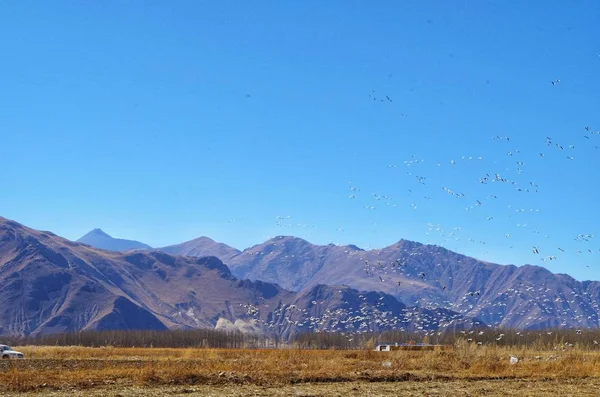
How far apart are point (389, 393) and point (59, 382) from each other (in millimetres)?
18773

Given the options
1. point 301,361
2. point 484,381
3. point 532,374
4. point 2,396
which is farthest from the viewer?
point 301,361

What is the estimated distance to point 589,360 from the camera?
64938mm

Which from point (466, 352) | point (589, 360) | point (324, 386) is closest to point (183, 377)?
point (324, 386)

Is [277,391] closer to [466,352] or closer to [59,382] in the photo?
[59,382]

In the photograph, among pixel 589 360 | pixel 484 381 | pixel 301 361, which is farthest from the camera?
pixel 589 360

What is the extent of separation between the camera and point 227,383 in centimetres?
4491

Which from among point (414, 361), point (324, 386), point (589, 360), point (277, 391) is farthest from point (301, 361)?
point (589, 360)

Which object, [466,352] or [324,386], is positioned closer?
[324,386]

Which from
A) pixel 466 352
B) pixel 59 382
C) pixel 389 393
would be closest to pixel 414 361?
pixel 466 352

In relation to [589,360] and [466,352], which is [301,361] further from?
[589,360]

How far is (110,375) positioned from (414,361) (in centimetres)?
2659

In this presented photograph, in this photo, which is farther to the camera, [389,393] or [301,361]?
[301,361]

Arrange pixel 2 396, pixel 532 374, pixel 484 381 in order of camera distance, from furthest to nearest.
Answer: pixel 532 374 → pixel 484 381 → pixel 2 396

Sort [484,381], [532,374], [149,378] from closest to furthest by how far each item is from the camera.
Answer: [149,378]
[484,381]
[532,374]
